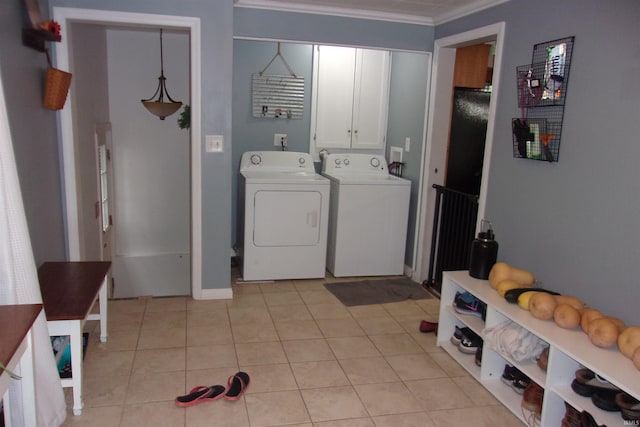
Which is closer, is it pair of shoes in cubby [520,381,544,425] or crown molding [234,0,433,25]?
pair of shoes in cubby [520,381,544,425]

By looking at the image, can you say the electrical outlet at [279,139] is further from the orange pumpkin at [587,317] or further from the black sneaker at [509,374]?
the orange pumpkin at [587,317]

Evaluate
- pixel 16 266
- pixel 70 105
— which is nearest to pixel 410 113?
pixel 70 105

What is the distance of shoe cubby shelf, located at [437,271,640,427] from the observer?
207cm

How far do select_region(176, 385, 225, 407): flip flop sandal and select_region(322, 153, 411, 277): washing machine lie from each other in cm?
209

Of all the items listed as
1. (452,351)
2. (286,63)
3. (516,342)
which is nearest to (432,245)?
(452,351)

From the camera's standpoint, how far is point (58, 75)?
3.04 m

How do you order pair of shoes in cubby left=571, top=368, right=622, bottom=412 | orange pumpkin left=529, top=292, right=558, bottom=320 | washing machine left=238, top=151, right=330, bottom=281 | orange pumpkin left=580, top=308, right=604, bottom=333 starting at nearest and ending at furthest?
pair of shoes in cubby left=571, top=368, right=622, bottom=412 < orange pumpkin left=580, top=308, right=604, bottom=333 < orange pumpkin left=529, top=292, right=558, bottom=320 < washing machine left=238, top=151, right=330, bottom=281

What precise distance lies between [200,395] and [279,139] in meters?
2.88

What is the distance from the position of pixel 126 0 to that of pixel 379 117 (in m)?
2.63

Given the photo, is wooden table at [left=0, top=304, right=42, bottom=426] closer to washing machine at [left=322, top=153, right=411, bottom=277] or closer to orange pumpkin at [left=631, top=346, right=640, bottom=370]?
orange pumpkin at [left=631, top=346, right=640, bottom=370]

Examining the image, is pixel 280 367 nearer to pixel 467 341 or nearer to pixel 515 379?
pixel 467 341

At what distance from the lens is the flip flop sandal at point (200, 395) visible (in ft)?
8.34

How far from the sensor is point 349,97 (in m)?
5.00

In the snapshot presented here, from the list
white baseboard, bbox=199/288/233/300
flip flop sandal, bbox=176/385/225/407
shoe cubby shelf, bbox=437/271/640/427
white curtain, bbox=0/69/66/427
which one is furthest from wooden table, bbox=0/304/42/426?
shoe cubby shelf, bbox=437/271/640/427
